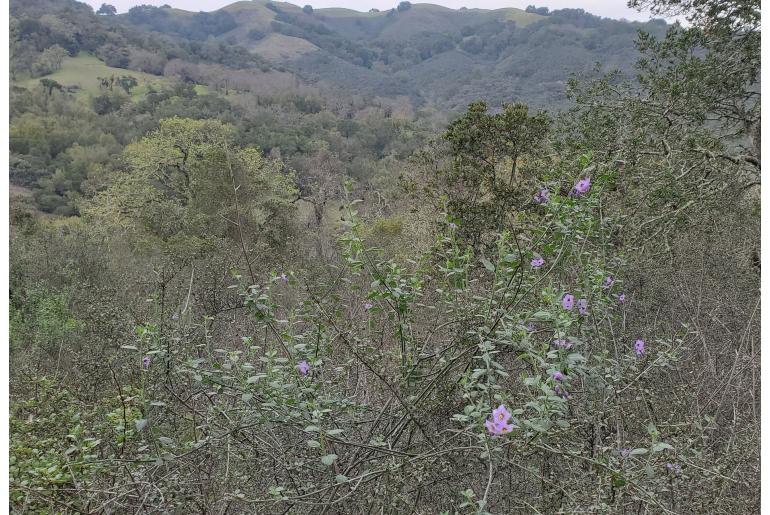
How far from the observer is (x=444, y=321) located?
3779mm

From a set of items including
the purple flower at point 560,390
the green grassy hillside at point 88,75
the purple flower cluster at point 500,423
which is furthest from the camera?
the green grassy hillside at point 88,75

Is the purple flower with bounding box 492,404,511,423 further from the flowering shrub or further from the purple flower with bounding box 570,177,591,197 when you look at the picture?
the purple flower with bounding box 570,177,591,197

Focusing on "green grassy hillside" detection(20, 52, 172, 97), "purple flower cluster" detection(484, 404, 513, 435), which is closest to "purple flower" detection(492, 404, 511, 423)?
"purple flower cluster" detection(484, 404, 513, 435)

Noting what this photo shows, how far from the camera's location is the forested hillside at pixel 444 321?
1805 millimetres

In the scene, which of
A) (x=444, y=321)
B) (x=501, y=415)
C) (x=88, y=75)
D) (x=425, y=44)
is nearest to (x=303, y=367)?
(x=501, y=415)

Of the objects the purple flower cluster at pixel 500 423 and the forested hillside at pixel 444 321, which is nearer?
the purple flower cluster at pixel 500 423

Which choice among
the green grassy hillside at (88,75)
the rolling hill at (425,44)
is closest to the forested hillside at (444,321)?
the rolling hill at (425,44)

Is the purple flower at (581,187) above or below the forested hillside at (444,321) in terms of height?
above

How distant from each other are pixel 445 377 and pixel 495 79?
5095 centimetres

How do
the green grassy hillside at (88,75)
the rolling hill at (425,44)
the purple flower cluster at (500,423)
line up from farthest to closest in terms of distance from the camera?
the green grassy hillside at (88,75) < the rolling hill at (425,44) < the purple flower cluster at (500,423)

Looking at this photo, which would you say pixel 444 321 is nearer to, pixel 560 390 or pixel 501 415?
pixel 560 390

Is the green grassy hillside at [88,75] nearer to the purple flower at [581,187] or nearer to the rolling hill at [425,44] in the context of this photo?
the rolling hill at [425,44]

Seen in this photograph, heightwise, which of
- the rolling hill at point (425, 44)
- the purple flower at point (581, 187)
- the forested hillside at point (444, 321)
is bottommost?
the forested hillside at point (444, 321)

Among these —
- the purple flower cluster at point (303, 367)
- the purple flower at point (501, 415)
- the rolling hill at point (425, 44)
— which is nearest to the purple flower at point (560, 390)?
the purple flower at point (501, 415)
